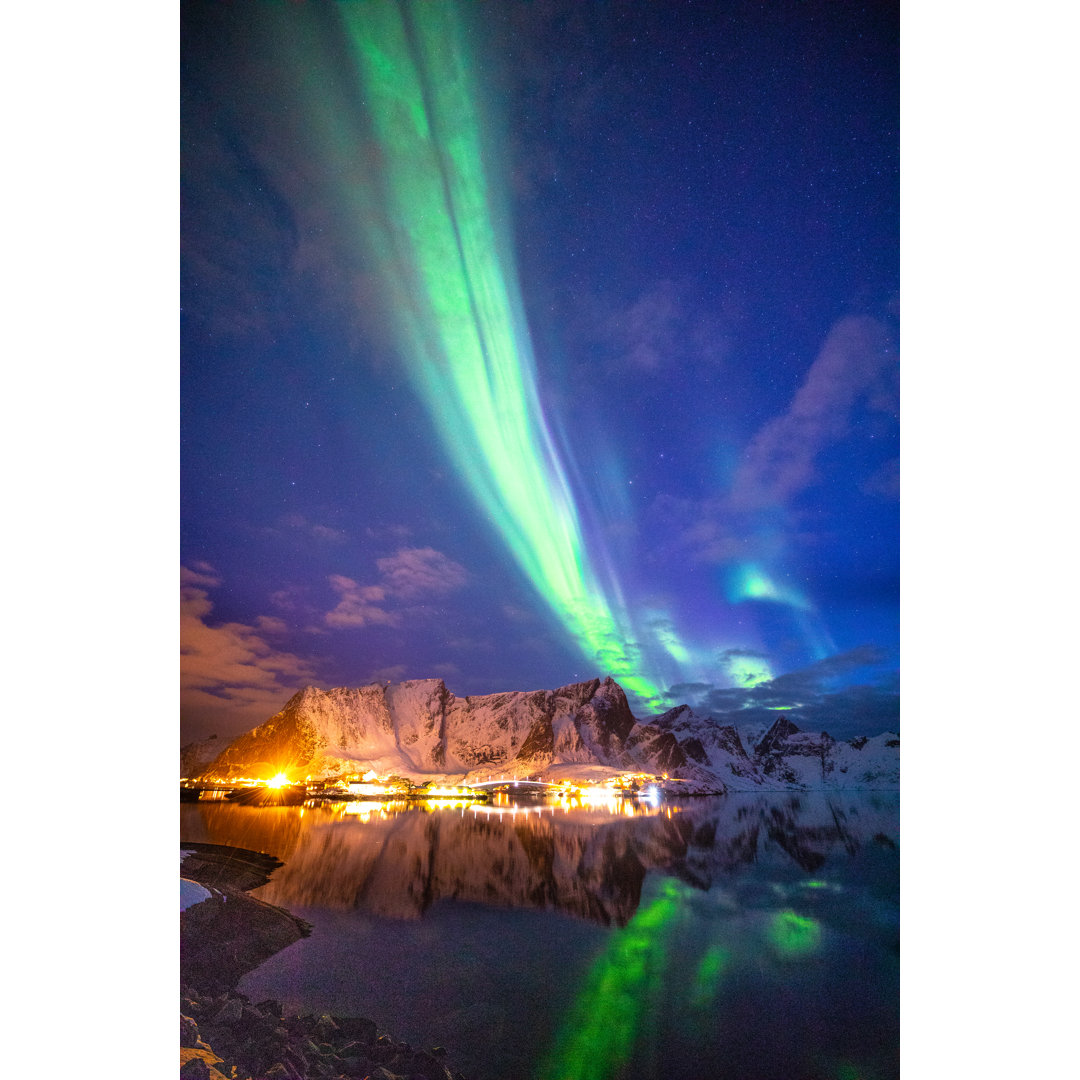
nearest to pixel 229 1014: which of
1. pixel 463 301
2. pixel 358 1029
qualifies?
pixel 358 1029

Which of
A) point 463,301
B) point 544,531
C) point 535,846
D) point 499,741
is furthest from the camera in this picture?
point 499,741

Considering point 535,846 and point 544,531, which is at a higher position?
point 544,531

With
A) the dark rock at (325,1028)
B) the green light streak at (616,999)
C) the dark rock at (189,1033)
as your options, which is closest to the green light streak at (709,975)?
the green light streak at (616,999)

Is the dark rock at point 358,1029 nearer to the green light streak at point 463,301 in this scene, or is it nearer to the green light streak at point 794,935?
the green light streak at point 794,935

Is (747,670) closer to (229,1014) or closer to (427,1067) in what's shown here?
(427,1067)

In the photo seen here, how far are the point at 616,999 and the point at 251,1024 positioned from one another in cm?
Answer: 194

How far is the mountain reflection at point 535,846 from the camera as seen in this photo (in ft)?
11.1

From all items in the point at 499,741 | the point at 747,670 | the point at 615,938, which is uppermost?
the point at 747,670

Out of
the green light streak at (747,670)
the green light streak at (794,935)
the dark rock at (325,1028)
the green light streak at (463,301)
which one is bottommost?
the dark rock at (325,1028)

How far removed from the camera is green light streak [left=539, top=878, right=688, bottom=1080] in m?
2.79

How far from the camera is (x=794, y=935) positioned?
3148mm

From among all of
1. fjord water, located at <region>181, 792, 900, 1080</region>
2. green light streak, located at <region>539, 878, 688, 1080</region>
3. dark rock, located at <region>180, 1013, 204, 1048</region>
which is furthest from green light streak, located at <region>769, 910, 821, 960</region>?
dark rock, located at <region>180, 1013, 204, 1048</region>
